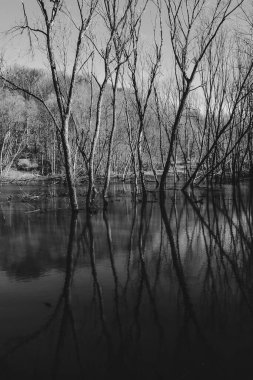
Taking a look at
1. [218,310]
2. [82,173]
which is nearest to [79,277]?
[218,310]

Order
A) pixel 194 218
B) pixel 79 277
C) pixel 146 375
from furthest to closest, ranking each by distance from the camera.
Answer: pixel 194 218, pixel 79 277, pixel 146 375

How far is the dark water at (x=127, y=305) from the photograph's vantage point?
2.61 meters

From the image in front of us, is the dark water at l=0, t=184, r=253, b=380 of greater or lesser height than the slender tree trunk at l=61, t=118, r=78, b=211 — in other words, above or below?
below

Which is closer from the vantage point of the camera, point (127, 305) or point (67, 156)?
point (127, 305)

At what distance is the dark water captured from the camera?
103 inches

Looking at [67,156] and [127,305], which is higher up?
[67,156]

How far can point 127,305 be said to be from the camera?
3.71 meters

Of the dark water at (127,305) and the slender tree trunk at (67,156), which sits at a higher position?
the slender tree trunk at (67,156)

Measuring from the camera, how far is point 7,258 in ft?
19.1

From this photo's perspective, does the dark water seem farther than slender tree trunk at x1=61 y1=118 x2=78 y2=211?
No

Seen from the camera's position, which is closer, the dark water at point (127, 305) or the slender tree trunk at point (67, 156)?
the dark water at point (127, 305)

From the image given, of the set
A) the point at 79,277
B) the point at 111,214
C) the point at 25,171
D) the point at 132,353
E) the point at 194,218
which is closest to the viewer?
the point at 132,353

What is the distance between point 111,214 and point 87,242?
13.4 ft

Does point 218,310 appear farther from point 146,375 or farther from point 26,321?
point 26,321
